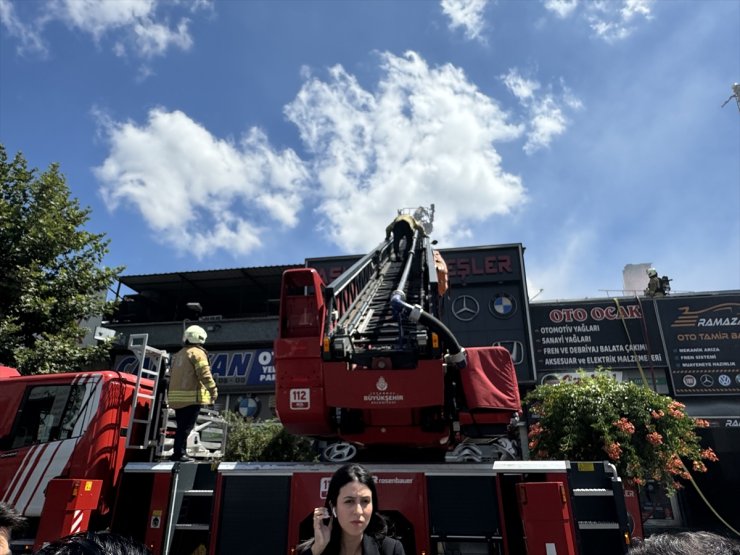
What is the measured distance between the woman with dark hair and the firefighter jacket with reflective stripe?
11.7 ft

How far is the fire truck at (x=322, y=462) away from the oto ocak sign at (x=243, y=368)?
38.8 feet

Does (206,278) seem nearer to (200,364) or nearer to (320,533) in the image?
(200,364)

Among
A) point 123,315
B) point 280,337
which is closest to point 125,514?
point 280,337

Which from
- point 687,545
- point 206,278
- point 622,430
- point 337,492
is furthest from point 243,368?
point 687,545

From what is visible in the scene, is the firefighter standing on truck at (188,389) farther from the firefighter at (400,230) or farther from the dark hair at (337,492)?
the firefighter at (400,230)

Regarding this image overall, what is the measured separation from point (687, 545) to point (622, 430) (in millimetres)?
8589

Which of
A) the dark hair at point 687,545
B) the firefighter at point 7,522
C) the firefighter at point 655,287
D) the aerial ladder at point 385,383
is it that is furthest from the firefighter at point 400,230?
the firefighter at point 655,287

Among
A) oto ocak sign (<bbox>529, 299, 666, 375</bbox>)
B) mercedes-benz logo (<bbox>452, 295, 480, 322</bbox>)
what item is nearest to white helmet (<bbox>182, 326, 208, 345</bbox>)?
mercedes-benz logo (<bbox>452, 295, 480, 322</bbox>)

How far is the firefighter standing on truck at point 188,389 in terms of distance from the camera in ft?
19.1

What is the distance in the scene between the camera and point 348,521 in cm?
257

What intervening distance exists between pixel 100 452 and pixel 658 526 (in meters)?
16.7

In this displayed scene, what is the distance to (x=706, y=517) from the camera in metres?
16.2

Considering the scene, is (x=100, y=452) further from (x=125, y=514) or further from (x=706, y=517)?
(x=706, y=517)

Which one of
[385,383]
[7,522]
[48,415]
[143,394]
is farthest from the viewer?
[143,394]
